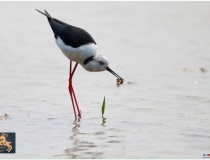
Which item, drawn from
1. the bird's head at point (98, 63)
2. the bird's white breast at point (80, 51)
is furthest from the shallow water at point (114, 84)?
the bird's white breast at point (80, 51)

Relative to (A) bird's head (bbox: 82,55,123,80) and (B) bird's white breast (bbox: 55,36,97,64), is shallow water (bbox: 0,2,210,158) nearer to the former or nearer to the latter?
(A) bird's head (bbox: 82,55,123,80)

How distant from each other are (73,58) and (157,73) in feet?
8.55

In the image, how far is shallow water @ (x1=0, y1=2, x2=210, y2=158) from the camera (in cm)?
627

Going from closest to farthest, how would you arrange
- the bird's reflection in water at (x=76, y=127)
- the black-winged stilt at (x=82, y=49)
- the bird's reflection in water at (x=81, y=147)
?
1. the bird's reflection in water at (x=81, y=147)
2. the bird's reflection in water at (x=76, y=127)
3. the black-winged stilt at (x=82, y=49)

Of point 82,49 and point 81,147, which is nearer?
point 81,147

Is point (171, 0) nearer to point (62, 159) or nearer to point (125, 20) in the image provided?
point (125, 20)

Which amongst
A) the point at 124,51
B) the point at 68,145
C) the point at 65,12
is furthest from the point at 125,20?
the point at 68,145

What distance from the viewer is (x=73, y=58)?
7.75 metres

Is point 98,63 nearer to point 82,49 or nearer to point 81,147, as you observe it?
point 82,49

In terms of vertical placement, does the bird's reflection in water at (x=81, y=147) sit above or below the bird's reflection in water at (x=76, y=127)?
below

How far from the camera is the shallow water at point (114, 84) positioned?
627cm

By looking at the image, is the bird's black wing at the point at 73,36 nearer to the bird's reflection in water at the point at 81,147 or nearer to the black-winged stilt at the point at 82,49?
the black-winged stilt at the point at 82,49

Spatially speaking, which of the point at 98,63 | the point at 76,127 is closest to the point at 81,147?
the point at 76,127

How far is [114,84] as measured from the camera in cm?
927
